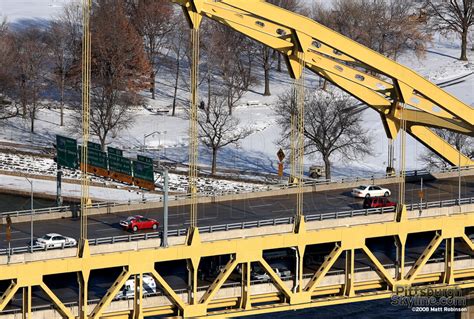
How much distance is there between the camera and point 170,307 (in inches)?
3105

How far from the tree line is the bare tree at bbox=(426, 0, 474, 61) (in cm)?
20

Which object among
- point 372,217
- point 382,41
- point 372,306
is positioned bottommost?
point 372,306

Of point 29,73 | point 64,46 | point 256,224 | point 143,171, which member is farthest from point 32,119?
point 256,224

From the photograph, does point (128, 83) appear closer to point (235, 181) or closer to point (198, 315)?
point (235, 181)

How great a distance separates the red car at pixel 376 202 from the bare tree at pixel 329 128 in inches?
1559

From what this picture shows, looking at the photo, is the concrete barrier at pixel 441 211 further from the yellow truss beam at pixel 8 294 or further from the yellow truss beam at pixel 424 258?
the yellow truss beam at pixel 8 294

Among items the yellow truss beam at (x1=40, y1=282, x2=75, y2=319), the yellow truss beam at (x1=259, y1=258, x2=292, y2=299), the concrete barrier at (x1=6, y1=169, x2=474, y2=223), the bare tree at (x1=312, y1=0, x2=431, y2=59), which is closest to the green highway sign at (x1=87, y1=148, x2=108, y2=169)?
the concrete barrier at (x1=6, y1=169, x2=474, y2=223)

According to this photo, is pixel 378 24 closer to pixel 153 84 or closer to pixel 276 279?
pixel 153 84

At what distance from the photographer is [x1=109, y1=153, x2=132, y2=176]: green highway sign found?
94188 millimetres

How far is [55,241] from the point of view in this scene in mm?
78250

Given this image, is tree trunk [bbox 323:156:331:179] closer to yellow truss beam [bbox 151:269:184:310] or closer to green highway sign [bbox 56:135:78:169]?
green highway sign [bbox 56:135:78:169]

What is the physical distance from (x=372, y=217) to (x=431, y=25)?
A: 9440 cm

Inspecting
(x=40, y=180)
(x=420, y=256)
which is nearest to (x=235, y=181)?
(x=40, y=180)

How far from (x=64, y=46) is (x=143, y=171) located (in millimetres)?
64269
